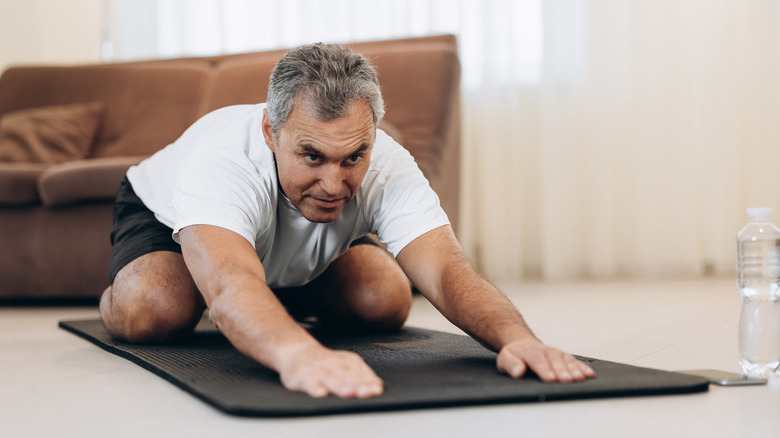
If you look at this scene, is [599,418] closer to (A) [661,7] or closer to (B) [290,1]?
(A) [661,7]

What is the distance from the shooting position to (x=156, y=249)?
1817 millimetres

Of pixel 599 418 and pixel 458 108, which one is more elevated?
pixel 458 108

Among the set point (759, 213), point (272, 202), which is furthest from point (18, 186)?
point (759, 213)

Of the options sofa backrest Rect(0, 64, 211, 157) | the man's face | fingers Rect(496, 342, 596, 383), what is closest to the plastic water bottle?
fingers Rect(496, 342, 596, 383)

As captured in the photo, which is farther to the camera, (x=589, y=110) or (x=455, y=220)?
(x=589, y=110)

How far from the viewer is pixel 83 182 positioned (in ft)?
8.57

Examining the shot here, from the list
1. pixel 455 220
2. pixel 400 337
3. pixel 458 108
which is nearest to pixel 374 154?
pixel 400 337

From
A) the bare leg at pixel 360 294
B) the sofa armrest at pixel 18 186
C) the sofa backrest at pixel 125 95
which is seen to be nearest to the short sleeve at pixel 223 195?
the bare leg at pixel 360 294

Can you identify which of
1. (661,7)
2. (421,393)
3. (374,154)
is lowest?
(421,393)

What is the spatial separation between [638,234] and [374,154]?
7.28 feet

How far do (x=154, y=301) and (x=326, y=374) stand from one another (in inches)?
29.8

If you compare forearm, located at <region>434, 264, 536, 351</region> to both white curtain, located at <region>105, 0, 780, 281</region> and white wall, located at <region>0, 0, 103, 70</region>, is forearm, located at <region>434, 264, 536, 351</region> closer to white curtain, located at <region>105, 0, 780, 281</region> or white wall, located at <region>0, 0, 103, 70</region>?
white curtain, located at <region>105, 0, 780, 281</region>

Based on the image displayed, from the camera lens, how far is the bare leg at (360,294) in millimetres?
1911

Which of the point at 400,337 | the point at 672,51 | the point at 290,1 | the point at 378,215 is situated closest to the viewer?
the point at 378,215
